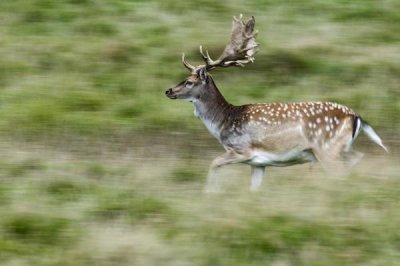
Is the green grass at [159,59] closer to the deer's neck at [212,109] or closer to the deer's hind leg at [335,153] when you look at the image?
the deer's neck at [212,109]

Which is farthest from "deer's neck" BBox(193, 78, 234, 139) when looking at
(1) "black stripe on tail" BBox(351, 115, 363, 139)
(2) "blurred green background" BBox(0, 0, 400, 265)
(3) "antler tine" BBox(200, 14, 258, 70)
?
(1) "black stripe on tail" BBox(351, 115, 363, 139)

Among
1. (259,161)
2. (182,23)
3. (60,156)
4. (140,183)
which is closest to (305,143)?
(259,161)

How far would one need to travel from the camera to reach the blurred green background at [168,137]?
8.07 meters

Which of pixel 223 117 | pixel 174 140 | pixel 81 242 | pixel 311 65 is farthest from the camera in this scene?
pixel 311 65

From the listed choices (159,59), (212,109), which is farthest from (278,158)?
(159,59)

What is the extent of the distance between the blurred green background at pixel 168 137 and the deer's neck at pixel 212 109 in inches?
15.1

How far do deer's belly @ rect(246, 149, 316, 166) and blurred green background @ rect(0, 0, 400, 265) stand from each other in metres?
0.19

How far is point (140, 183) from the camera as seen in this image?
31.1 ft

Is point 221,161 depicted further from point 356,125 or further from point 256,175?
point 356,125

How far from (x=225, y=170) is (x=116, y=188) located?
48.4 inches

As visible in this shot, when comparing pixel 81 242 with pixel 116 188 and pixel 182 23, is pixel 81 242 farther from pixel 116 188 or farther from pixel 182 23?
pixel 182 23

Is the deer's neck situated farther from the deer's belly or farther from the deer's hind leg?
the deer's hind leg

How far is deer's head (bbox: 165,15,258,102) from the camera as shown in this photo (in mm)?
10242

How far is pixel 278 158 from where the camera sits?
32.0ft
